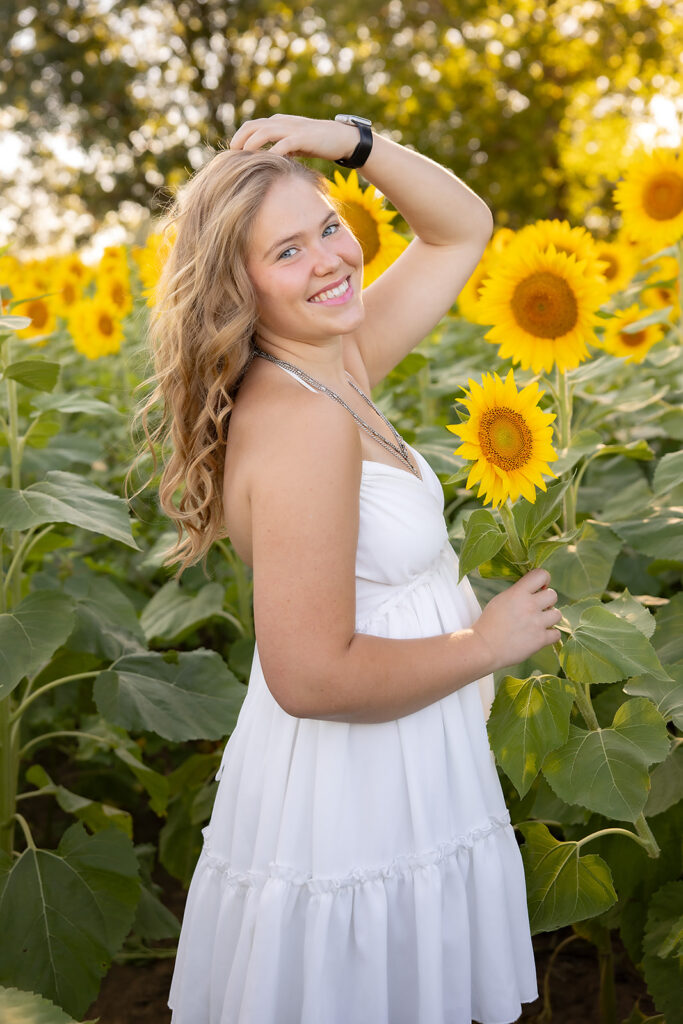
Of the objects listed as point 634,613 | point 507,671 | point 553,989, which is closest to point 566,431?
point 507,671

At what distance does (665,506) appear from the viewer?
2607mm

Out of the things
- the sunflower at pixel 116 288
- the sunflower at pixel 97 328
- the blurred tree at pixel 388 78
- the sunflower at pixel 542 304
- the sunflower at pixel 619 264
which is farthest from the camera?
the blurred tree at pixel 388 78

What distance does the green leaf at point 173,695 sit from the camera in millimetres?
2428

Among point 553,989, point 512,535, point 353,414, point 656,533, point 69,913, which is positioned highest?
point 353,414

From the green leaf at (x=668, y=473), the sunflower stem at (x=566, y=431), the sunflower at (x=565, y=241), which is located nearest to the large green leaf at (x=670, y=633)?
the green leaf at (x=668, y=473)

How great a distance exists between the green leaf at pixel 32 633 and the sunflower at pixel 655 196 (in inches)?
79.9

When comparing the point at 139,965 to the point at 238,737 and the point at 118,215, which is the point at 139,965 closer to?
the point at 238,737

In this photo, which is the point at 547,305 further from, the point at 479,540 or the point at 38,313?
the point at 38,313

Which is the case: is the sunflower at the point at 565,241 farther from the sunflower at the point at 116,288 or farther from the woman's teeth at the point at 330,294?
the sunflower at the point at 116,288

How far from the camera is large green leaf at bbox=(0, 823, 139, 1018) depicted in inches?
88.7

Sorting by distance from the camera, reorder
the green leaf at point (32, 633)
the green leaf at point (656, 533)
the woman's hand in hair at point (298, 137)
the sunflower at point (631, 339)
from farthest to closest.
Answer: the sunflower at point (631, 339) < the green leaf at point (656, 533) < the green leaf at point (32, 633) < the woman's hand in hair at point (298, 137)

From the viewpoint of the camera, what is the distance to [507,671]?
7.32 feet

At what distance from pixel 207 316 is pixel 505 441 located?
0.50 m

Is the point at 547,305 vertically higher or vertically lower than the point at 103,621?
higher
